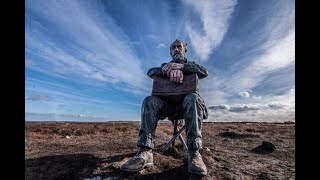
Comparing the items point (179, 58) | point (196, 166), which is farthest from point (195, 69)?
point (196, 166)

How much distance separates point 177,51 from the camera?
5.66 meters

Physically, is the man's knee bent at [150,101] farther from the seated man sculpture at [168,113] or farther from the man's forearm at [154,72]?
the man's forearm at [154,72]

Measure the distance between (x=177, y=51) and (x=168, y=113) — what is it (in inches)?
53.5

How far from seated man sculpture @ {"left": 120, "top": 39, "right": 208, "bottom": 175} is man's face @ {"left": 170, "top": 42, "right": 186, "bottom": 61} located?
0.93 ft

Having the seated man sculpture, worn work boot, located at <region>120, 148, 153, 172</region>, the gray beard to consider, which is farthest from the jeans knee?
the gray beard

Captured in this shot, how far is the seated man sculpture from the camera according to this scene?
14.5 ft

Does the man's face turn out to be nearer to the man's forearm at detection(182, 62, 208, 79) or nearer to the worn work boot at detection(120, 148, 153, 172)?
the man's forearm at detection(182, 62, 208, 79)

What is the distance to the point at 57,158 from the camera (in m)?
5.84
